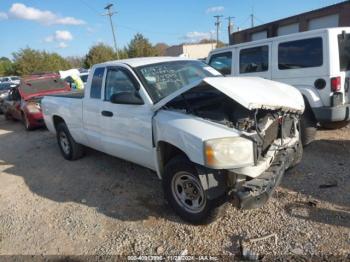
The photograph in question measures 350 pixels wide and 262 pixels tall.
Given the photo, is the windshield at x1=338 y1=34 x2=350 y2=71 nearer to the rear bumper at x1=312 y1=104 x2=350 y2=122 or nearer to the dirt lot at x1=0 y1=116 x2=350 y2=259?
the rear bumper at x1=312 y1=104 x2=350 y2=122

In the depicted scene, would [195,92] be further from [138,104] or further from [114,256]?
[114,256]

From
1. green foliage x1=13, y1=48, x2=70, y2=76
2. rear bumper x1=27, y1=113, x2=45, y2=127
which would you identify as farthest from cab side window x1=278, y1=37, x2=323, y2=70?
green foliage x1=13, y1=48, x2=70, y2=76

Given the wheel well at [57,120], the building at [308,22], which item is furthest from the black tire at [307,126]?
the building at [308,22]

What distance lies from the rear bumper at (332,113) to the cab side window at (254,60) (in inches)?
62.6

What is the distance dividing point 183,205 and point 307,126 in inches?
122

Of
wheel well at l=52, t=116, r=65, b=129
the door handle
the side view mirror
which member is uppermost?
the side view mirror

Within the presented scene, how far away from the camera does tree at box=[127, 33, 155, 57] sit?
146ft

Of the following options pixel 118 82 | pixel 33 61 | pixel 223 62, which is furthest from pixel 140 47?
pixel 118 82

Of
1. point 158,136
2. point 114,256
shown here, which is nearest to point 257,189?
point 158,136

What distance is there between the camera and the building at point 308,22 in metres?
21.9

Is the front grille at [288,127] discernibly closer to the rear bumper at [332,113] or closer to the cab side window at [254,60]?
the rear bumper at [332,113]

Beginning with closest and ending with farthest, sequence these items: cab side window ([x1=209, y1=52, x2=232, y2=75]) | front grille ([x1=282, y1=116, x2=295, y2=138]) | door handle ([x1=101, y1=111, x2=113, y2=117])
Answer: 1. front grille ([x1=282, y1=116, x2=295, y2=138])
2. door handle ([x1=101, y1=111, x2=113, y2=117])
3. cab side window ([x1=209, y1=52, x2=232, y2=75])

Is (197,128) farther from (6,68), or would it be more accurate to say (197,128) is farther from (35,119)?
(6,68)

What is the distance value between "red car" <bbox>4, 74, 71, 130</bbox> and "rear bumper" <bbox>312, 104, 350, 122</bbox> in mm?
7958
